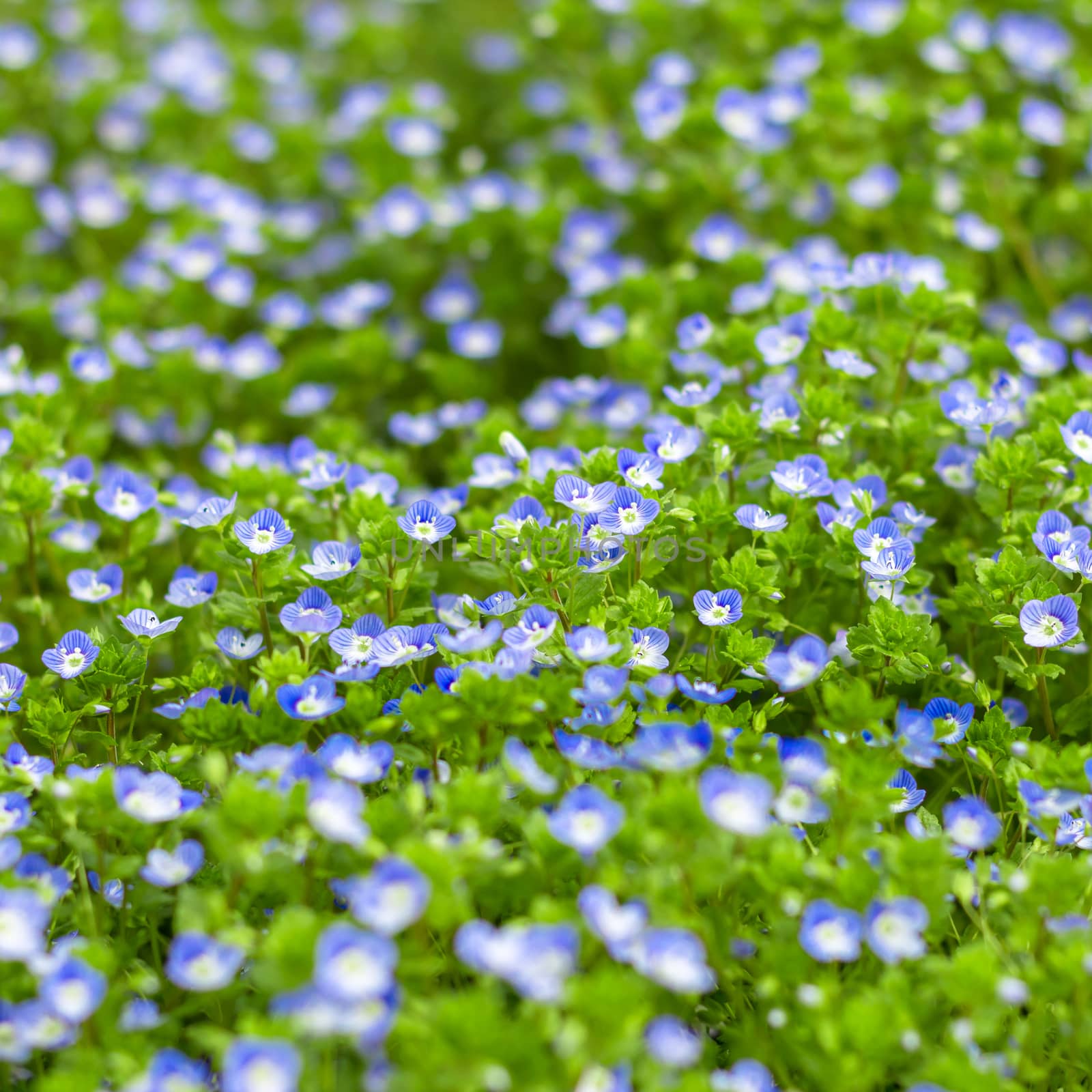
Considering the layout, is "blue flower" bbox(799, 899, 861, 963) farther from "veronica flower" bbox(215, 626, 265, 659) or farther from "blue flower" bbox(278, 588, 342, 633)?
"veronica flower" bbox(215, 626, 265, 659)

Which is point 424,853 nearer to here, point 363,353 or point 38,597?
point 38,597

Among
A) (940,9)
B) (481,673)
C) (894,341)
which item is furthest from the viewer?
(940,9)

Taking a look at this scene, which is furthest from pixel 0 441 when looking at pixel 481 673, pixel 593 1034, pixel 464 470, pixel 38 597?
pixel 593 1034

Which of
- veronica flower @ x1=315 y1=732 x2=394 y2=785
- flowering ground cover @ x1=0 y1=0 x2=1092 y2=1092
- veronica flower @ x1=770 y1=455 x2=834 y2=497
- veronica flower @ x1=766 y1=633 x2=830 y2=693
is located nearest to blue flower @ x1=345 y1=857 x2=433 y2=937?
flowering ground cover @ x1=0 y1=0 x2=1092 y2=1092

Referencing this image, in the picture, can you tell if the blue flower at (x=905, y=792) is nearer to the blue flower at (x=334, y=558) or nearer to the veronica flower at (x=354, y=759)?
the veronica flower at (x=354, y=759)

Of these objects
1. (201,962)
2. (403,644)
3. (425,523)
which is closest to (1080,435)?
(425,523)

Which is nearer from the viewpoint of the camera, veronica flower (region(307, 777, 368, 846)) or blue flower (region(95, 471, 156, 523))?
veronica flower (region(307, 777, 368, 846))
